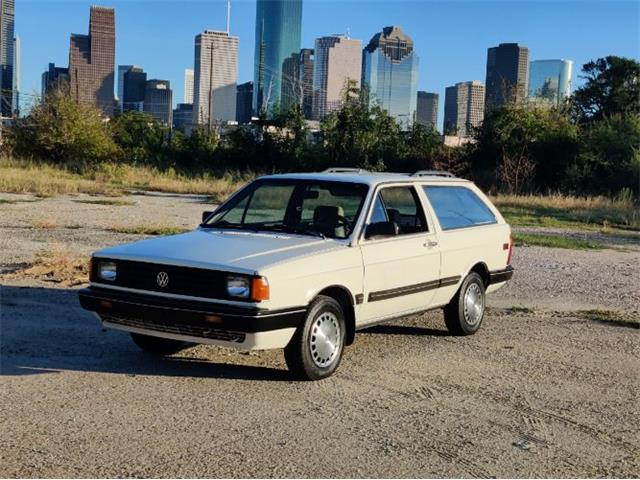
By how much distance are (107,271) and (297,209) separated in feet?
6.40

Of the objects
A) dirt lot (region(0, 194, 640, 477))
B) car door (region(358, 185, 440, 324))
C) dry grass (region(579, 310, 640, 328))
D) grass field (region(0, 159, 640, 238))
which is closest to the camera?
dirt lot (region(0, 194, 640, 477))

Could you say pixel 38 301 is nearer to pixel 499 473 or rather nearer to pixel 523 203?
pixel 499 473

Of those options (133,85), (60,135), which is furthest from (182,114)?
(60,135)

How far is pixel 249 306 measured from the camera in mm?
5785

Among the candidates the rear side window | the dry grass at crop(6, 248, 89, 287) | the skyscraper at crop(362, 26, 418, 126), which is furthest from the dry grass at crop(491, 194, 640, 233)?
the skyscraper at crop(362, 26, 418, 126)

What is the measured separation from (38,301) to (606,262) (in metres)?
10.7

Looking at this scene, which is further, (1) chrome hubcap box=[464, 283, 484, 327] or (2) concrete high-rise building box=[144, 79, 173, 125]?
(2) concrete high-rise building box=[144, 79, 173, 125]

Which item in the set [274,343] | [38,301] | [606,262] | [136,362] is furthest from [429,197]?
[606,262]

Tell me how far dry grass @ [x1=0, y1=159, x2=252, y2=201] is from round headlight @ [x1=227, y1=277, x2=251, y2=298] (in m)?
24.8

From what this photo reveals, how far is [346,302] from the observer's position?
6633mm

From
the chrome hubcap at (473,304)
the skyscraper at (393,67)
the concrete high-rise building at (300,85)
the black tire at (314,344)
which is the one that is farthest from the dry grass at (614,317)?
the skyscraper at (393,67)

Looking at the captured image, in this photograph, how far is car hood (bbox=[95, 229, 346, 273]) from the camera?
5.99 meters

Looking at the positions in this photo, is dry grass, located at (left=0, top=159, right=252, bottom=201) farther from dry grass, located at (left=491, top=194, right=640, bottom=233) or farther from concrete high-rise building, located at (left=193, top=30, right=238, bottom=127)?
concrete high-rise building, located at (left=193, top=30, right=238, bottom=127)

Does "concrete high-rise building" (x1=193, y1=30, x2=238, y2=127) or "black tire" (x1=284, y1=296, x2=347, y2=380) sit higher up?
"concrete high-rise building" (x1=193, y1=30, x2=238, y2=127)
